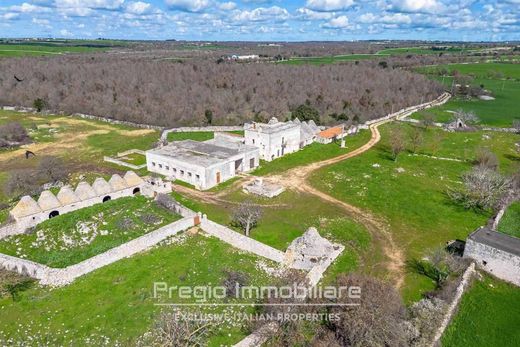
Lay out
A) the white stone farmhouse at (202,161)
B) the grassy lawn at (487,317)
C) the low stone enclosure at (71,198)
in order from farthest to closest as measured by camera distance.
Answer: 1. the white stone farmhouse at (202,161)
2. the low stone enclosure at (71,198)
3. the grassy lawn at (487,317)

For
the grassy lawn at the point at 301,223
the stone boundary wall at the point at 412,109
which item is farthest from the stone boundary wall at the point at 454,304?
the stone boundary wall at the point at 412,109

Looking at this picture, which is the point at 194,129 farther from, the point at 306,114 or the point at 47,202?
the point at 47,202

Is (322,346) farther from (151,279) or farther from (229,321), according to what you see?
(151,279)

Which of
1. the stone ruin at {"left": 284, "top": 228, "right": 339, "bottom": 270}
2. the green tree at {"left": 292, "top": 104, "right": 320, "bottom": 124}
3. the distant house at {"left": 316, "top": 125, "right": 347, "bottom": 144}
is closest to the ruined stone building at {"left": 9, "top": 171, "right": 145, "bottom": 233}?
the stone ruin at {"left": 284, "top": 228, "right": 339, "bottom": 270}

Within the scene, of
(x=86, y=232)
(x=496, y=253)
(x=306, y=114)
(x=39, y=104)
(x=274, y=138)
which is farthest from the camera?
(x=39, y=104)

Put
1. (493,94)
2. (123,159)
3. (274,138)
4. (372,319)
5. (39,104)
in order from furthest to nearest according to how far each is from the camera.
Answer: (493,94)
(39,104)
(123,159)
(274,138)
(372,319)

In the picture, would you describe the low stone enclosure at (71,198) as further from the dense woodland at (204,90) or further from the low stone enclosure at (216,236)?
the dense woodland at (204,90)

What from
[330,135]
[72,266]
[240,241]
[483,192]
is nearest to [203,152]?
[240,241]

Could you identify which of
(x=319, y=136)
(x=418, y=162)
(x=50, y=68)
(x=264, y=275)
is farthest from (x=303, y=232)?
(x=50, y=68)
